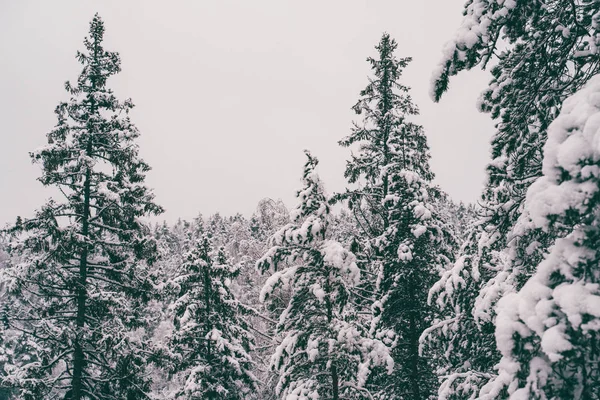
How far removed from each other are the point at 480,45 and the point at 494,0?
1.94ft

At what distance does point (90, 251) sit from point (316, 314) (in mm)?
7183

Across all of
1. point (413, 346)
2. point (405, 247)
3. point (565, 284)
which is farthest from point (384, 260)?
point (565, 284)

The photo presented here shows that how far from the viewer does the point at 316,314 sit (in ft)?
32.0

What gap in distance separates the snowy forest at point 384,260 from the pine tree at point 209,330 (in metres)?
0.10

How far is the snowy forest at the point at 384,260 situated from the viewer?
3631 mm

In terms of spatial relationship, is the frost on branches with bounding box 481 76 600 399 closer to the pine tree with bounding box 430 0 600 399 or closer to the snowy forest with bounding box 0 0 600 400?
the snowy forest with bounding box 0 0 600 400

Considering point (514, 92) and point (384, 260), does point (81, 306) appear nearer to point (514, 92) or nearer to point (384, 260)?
point (384, 260)

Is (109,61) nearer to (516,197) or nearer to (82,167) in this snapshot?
(82,167)

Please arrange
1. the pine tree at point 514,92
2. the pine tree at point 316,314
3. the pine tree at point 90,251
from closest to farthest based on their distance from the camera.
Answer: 1. the pine tree at point 514,92
2. the pine tree at point 316,314
3. the pine tree at point 90,251

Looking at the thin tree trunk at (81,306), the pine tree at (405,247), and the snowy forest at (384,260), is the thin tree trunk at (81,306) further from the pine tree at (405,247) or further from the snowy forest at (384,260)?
the pine tree at (405,247)

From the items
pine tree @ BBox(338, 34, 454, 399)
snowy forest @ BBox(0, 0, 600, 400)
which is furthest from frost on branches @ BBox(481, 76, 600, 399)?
pine tree @ BBox(338, 34, 454, 399)

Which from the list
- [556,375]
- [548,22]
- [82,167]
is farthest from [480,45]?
[82,167]

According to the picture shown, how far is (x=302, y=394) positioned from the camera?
9.09 m

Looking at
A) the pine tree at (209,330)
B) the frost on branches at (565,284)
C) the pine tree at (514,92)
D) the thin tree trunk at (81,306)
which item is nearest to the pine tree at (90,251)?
the thin tree trunk at (81,306)
